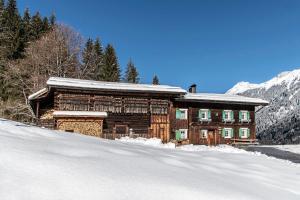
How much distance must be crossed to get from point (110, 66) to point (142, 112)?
1172 inches

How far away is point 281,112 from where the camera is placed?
12288 cm

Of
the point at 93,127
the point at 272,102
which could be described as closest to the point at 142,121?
the point at 93,127

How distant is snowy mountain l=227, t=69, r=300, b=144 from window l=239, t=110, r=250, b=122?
1880 inches

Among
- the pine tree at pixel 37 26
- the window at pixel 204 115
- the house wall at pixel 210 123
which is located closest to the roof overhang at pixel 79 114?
the house wall at pixel 210 123

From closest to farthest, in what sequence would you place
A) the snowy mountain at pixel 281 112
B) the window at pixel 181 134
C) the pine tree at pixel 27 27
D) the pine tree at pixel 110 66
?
the window at pixel 181 134 < the pine tree at pixel 27 27 < the pine tree at pixel 110 66 < the snowy mountain at pixel 281 112

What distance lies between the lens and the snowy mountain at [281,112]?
103 metres

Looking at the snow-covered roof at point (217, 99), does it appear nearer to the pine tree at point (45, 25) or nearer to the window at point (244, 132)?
the window at point (244, 132)

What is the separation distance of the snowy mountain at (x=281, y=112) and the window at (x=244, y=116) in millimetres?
47762

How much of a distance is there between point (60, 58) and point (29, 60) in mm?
3617

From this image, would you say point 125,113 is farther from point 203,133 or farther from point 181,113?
point 203,133

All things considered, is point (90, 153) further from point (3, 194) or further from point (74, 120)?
point (74, 120)

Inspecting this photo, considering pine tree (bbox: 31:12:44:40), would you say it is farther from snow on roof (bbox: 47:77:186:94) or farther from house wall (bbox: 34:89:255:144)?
snow on roof (bbox: 47:77:186:94)

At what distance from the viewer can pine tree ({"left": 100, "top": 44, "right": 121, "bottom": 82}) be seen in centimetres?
6089

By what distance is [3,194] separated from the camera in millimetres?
6035
